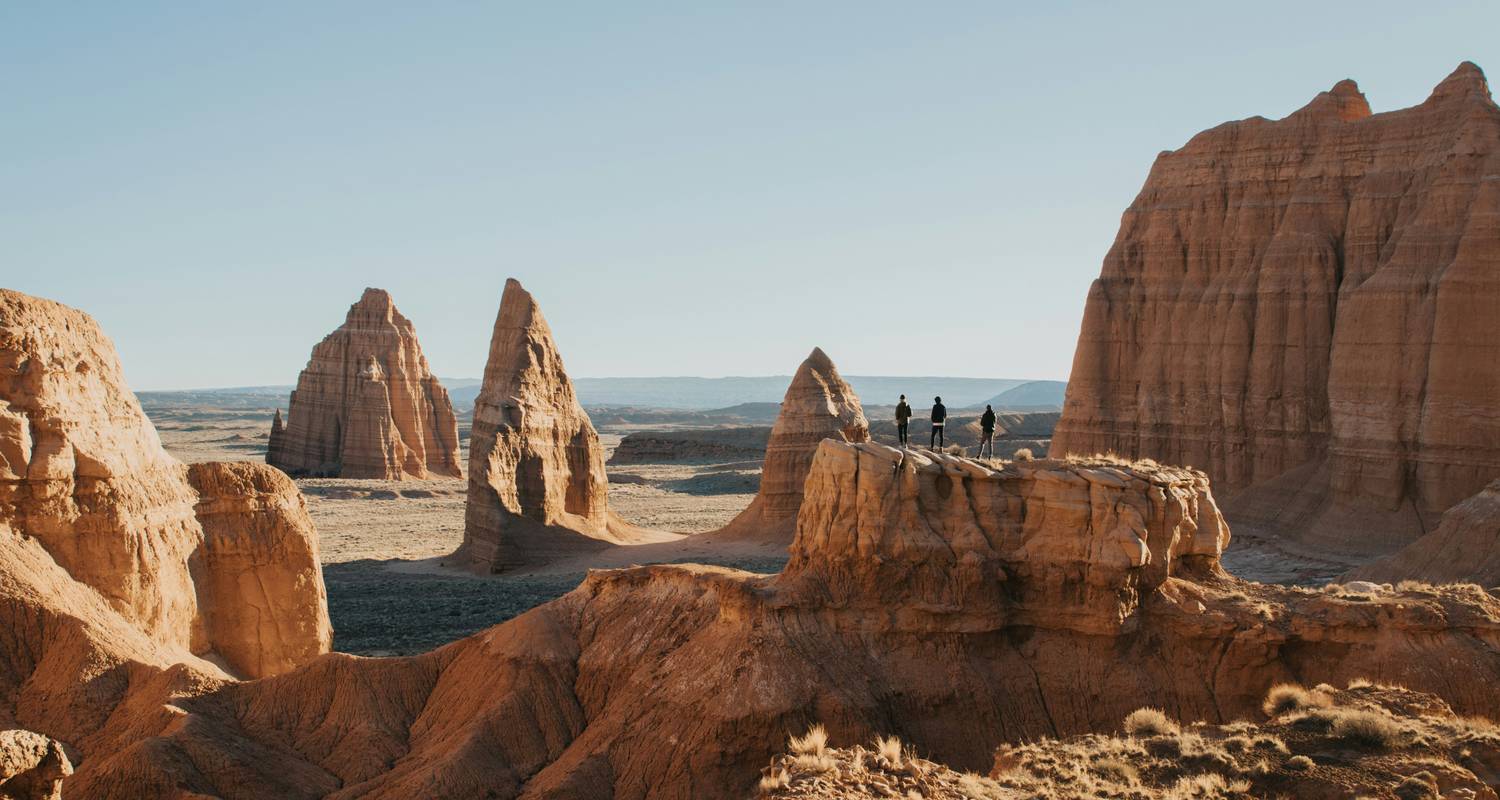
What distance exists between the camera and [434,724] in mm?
20547

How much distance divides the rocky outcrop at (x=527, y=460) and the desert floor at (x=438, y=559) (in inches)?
52.9

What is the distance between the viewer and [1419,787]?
13.5 metres

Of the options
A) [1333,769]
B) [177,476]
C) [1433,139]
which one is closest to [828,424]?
[1433,139]

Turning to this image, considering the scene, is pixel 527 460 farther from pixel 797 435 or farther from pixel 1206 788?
pixel 1206 788

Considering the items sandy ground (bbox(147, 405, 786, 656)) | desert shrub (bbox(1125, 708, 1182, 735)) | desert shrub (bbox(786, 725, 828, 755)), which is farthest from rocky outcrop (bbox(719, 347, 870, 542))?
desert shrub (bbox(1125, 708, 1182, 735))

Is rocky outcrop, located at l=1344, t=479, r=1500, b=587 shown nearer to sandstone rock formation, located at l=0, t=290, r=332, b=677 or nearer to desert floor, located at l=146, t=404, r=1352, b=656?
desert floor, located at l=146, t=404, r=1352, b=656

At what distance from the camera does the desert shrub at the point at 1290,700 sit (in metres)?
16.9

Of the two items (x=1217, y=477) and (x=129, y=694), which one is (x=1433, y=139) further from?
(x=129, y=694)

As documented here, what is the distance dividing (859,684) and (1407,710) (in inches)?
263

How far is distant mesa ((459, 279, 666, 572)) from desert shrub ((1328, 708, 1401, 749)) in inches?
1394

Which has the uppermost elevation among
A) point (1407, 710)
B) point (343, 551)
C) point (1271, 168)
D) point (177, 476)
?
point (1271, 168)

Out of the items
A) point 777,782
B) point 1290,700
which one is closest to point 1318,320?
point 1290,700

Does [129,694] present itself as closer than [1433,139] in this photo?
Yes

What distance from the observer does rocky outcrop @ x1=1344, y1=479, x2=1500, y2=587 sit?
32.2 m
